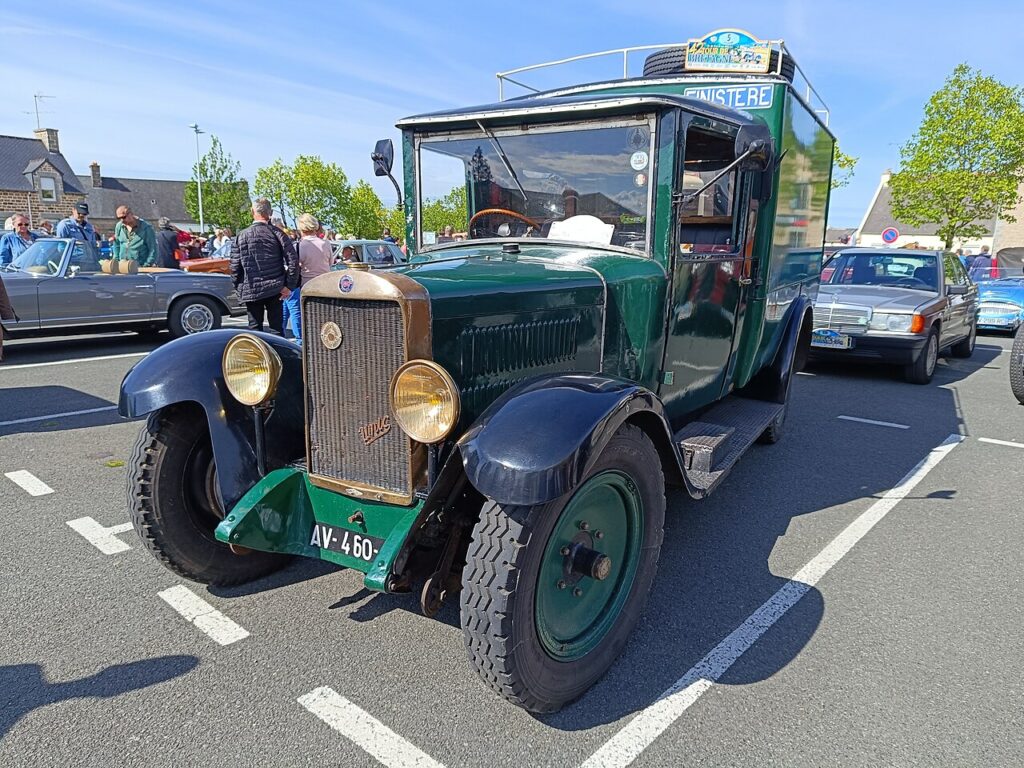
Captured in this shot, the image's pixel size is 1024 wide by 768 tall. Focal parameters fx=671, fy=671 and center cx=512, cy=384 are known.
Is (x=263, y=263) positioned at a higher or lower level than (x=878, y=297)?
higher

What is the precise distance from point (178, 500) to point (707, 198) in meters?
3.14

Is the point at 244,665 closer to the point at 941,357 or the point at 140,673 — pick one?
the point at 140,673

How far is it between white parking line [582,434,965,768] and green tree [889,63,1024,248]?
2127 centimetres

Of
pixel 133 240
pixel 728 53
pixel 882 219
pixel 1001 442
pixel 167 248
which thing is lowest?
pixel 1001 442

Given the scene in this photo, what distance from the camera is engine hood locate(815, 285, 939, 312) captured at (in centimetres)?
775

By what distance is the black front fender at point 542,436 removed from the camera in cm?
198

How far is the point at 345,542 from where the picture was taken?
2488mm

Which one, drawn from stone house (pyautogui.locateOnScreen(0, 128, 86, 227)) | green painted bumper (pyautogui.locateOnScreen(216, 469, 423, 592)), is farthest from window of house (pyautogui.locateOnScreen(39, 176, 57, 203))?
green painted bumper (pyautogui.locateOnScreen(216, 469, 423, 592))

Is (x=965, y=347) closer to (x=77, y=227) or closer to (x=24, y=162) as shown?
(x=77, y=227)

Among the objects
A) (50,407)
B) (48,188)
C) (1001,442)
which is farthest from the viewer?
(48,188)

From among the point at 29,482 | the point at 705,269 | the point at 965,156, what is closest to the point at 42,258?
the point at 29,482

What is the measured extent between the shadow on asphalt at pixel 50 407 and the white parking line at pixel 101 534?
2.08m

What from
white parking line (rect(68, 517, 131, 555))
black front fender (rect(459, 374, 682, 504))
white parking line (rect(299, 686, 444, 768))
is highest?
black front fender (rect(459, 374, 682, 504))

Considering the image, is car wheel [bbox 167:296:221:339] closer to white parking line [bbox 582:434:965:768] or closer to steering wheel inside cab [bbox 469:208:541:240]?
steering wheel inside cab [bbox 469:208:541:240]
